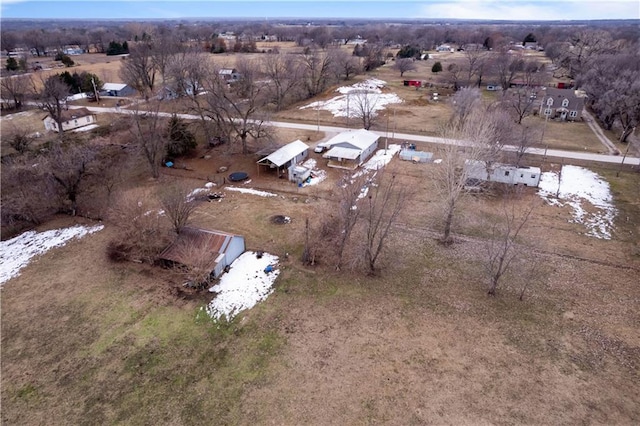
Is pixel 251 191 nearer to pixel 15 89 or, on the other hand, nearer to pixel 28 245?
pixel 28 245

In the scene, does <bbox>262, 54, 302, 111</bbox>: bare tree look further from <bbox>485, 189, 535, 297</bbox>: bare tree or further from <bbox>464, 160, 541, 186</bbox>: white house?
<bbox>485, 189, 535, 297</bbox>: bare tree

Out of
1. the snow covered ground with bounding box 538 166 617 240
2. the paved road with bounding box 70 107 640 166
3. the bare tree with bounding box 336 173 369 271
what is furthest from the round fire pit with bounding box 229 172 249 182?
the snow covered ground with bounding box 538 166 617 240

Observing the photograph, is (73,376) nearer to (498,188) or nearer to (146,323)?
(146,323)

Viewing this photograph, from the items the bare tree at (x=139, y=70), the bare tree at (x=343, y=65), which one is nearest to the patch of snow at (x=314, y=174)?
the bare tree at (x=139, y=70)

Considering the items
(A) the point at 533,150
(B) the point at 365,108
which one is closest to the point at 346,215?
(A) the point at 533,150

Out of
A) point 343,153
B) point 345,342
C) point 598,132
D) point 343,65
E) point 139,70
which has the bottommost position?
point 345,342

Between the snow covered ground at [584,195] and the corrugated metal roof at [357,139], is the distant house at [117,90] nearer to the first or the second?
the corrugated metal roof at [357,139]

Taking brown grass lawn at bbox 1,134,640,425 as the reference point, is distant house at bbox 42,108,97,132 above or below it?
above
